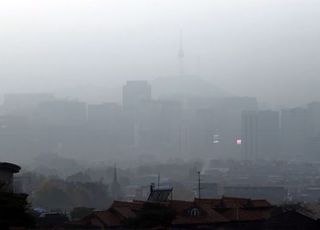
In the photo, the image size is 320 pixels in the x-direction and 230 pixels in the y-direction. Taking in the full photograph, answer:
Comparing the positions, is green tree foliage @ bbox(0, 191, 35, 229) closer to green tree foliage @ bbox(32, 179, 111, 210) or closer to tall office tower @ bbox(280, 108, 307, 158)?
green tree foliage @ bbox(32, 179, 111, 210)

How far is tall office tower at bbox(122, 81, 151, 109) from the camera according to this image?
9131 centimetres

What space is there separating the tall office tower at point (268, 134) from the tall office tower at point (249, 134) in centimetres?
51

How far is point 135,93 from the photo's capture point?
9262 cm

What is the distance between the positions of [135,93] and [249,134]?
17756mm

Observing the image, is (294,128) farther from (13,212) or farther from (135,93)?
(13,212)

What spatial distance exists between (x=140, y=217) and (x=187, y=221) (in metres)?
2.02

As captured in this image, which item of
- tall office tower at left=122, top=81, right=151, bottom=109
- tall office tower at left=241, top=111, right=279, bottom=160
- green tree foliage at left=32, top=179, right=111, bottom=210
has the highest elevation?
tall office tower at left=122, top=81, right=151, bottom=109

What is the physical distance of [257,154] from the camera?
3290 inches

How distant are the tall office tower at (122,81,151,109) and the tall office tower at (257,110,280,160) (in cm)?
1524

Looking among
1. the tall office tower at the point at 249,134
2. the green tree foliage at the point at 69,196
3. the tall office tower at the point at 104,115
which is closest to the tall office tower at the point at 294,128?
the tall office tower at the point at 249,134

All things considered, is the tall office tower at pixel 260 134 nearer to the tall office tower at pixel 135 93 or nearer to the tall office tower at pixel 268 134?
the tall office tower at pixel 268 134

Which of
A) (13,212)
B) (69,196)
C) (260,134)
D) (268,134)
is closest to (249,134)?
(260,134)

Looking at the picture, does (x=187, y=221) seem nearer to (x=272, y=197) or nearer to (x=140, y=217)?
(x=140, y=217)

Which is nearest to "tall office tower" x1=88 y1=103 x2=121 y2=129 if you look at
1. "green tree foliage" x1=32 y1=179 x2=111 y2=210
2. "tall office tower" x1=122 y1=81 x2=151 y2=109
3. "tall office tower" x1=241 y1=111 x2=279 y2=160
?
"tall office tower" x1=122 y1=81 x2=151 y2=109
